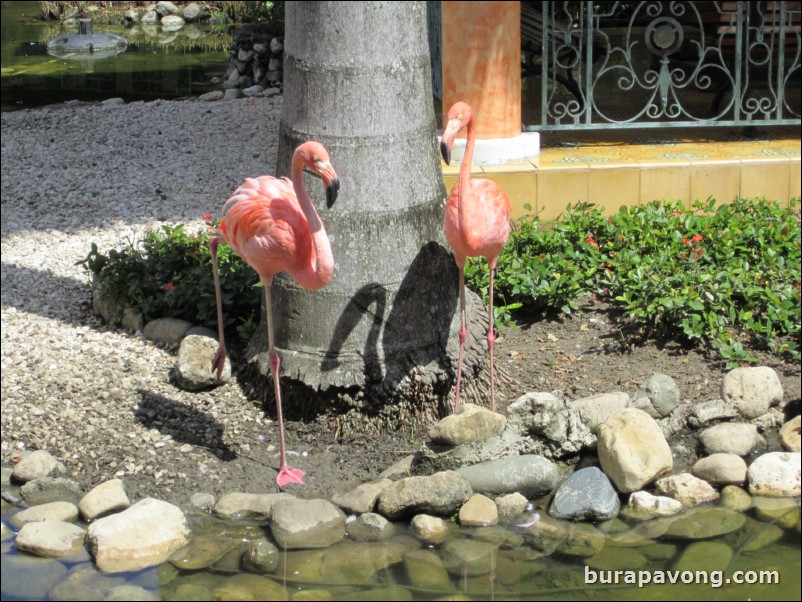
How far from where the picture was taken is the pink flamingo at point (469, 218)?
15.5ft

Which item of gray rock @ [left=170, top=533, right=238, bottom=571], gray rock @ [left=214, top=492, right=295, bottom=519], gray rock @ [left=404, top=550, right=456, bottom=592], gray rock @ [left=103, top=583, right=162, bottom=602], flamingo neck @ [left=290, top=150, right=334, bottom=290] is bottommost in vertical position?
gray rock @ [left=404, top=550, right=456, bottom=592]

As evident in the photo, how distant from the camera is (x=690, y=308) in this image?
5367 mm

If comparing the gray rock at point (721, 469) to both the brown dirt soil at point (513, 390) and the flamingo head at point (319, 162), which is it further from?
the flamingo head at point (319, 162)

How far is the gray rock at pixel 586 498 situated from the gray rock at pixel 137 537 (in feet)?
5.29

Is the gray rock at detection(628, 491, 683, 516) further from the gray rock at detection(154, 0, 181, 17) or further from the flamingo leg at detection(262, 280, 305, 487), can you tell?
the gray rock at detection(154, 0, 181, 17)

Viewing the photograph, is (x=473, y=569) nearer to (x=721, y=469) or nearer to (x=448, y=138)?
(x=721, y=469)

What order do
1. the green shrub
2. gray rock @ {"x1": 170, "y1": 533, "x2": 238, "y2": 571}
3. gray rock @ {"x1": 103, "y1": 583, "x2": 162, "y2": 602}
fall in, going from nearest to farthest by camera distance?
gray rock @ {"x1": 103, "y1": 583, "x2": 162, "y2": 602} < gray rock @ {"x1": 170, "y1": 533, "x2": 238, "y2": 571} < the green shrub

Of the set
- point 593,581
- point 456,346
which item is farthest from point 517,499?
point 456,346

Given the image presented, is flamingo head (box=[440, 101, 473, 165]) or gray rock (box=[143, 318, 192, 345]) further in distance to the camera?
gray rock (box=[143, 318, 192, 345])

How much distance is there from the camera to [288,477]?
4.56m

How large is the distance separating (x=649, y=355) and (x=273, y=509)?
2.27 metres

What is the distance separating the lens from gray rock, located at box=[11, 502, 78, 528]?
13.8 ft

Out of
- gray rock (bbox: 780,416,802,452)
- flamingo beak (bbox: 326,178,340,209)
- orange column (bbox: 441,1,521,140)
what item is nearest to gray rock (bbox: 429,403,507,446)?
flamingo beak (bbox: 326,178,340,209)
